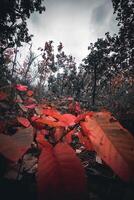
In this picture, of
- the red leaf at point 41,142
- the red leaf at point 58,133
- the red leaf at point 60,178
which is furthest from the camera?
the red leaf at point 58,133

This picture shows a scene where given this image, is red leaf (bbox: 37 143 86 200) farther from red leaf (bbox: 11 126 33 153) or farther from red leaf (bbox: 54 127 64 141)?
red leaf (bbox: 54 127 64 141)

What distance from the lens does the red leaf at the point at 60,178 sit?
1.30ft

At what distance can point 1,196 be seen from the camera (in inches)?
34.9

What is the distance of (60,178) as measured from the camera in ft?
1.38

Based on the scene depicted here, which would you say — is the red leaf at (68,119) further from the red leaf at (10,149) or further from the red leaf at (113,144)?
the red leaf at (10,149)

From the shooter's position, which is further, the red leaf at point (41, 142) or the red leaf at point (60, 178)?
the red leaf at point (41, 142)

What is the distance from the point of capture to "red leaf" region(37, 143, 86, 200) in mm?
397

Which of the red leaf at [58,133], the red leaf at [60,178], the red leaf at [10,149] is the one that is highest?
the red leaf at [58,133]

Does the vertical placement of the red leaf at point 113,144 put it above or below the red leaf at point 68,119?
below

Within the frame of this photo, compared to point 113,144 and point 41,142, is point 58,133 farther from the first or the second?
point 113,144

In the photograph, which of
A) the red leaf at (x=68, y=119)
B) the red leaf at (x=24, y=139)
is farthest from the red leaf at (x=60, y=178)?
the red leaf at (x=68, y=119)

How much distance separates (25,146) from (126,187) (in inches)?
24.2

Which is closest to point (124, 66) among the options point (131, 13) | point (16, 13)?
point (131, 13)

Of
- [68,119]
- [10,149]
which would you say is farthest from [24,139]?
[68,119]
